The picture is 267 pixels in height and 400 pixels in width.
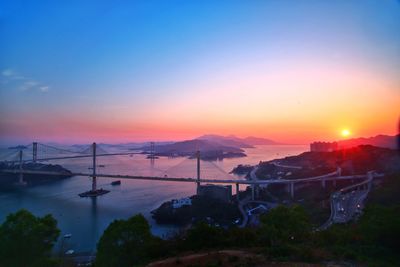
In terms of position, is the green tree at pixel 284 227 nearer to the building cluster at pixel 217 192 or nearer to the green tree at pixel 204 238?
the green tree at pixel 204 238

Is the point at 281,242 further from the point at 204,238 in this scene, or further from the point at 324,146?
the point at 324,146

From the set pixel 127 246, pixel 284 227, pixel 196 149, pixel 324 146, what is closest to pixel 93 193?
pixel 127 246

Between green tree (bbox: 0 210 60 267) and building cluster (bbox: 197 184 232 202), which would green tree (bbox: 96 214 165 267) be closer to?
green tree (bbox: 0 210 60 267)

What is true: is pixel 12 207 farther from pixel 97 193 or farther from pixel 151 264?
pixel 151 264

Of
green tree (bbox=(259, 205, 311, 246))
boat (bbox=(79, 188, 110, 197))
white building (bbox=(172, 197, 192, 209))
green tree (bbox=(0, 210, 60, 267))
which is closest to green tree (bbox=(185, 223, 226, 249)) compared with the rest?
green tree (bbox=(259, 205, 311, 246))

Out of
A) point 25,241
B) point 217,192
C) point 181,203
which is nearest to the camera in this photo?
point 25,241

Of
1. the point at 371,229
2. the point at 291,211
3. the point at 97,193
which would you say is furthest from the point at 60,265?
the point at 97,193
